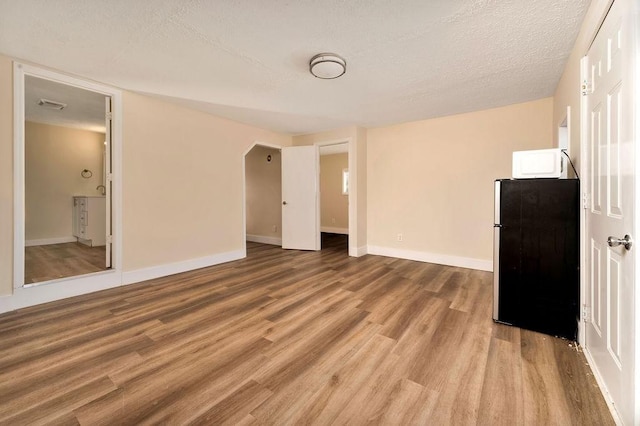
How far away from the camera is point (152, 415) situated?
1.23m

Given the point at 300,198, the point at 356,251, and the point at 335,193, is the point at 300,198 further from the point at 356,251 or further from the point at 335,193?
the point at 335,193

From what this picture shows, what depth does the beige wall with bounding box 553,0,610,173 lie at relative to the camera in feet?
5.20

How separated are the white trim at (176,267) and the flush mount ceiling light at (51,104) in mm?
2871

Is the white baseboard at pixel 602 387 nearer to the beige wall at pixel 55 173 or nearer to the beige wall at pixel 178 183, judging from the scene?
the beige wall at pixel 178 183

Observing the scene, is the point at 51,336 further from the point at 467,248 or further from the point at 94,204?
the point at 467,248

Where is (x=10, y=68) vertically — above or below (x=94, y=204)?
above

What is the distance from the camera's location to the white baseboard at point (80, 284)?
2.44 meters

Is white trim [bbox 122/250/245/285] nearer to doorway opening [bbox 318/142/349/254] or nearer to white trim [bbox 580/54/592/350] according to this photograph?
doorway opening [bbox 318/142/349/254]

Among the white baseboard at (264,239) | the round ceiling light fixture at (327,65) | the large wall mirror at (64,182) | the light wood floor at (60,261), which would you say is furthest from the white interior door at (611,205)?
the large wall mirror at (64,182)

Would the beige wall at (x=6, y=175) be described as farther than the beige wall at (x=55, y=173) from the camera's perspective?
No

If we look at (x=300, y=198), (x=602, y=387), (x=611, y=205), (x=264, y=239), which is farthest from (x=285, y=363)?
(x=264, y=239)

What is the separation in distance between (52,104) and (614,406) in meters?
6.54

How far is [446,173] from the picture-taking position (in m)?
4.03

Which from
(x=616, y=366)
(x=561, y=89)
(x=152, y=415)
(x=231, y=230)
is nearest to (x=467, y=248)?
(x=561, y=89)
